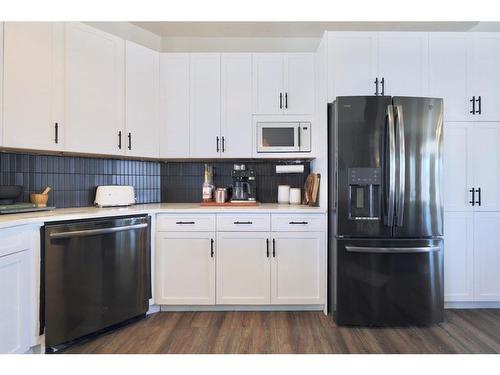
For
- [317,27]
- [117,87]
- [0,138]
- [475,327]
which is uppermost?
[317,27]

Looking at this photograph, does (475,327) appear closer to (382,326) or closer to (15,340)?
(382,326)

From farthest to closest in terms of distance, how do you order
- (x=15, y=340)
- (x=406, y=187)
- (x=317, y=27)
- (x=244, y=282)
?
1. (x=317, y=27)
2. (x=244, y=282)
3. (x=406, y=187)
4. (x=15, y=340)

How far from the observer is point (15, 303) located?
1.65 meters

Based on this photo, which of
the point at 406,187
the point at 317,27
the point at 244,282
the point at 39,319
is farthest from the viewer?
the point at 317,27

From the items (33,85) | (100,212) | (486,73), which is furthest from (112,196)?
(486,73)

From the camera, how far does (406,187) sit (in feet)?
7.11

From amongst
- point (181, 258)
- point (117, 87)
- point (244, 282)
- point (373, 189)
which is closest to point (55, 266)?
point (181, 258)

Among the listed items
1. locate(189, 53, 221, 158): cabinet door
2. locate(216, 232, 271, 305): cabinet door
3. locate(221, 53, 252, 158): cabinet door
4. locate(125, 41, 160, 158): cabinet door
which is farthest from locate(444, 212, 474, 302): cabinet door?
locate(125, 41, 160, 158): cabinet door

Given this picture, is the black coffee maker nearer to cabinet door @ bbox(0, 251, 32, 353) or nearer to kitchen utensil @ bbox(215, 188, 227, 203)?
kitchen utensil @ bbox(215, 188, 227, 203)

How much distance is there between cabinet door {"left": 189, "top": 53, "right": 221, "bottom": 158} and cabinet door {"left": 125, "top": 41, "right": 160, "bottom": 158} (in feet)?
1.12

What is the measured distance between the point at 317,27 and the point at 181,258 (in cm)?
268

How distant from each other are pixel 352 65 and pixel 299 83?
1.68 ft

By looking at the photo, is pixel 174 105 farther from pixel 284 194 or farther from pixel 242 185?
pixel 284 194

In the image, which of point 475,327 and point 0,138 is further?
point 475,327
